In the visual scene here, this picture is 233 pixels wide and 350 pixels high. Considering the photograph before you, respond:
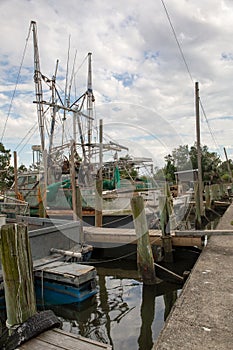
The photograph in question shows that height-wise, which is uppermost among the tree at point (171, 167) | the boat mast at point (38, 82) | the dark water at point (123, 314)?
the boat mast at point (38, 82)

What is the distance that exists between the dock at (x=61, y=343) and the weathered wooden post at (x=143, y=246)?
364cm

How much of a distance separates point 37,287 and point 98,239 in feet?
10.6

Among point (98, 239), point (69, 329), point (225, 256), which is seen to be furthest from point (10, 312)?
point (98, 239)

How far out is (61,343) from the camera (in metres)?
3.31

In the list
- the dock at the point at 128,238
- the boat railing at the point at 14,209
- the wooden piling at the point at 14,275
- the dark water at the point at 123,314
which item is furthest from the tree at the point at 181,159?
the wooden piling at the point at 14,275

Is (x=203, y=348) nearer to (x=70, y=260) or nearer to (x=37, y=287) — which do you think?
(x=37, y=287)

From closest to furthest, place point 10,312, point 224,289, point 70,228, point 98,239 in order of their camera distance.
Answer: point 10,312 < point 224,289 < point 70,228 < point 98,239

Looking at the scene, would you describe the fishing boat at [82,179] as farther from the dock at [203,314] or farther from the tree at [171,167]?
the tree at [171,167]

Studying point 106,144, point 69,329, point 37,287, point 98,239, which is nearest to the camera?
point 69,329

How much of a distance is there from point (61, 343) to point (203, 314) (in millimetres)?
1800

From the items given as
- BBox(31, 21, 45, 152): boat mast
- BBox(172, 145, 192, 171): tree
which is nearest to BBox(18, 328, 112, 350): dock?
BBox(31, 21, 45, 152): boat mast

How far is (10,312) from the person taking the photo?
4.06 meters

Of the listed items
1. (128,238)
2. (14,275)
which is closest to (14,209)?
(128,238)

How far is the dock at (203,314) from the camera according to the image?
3159 millimetres
